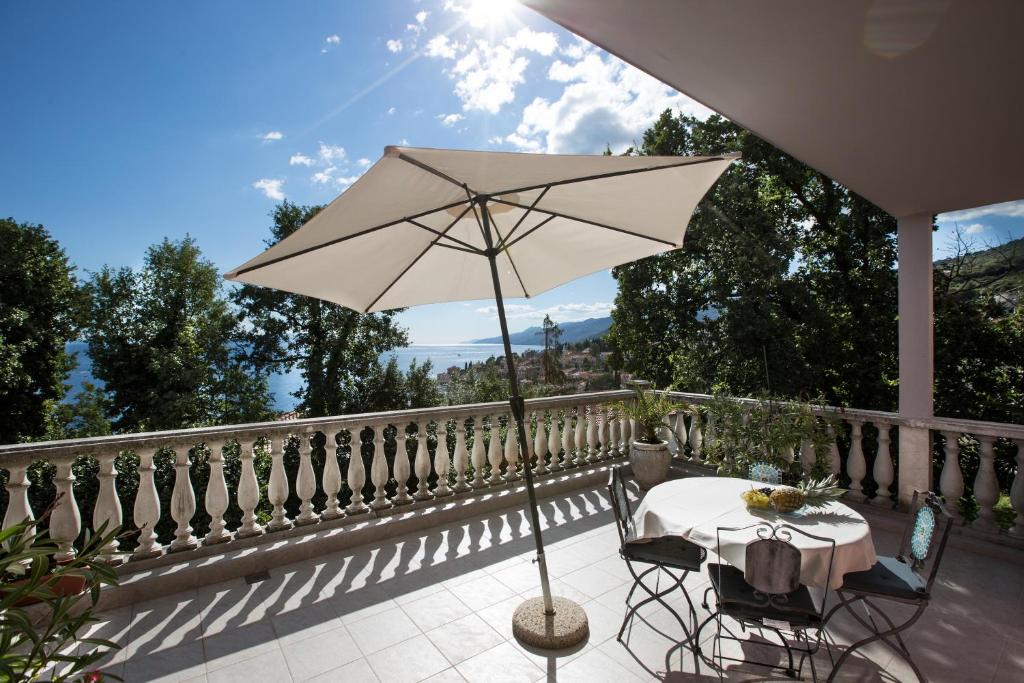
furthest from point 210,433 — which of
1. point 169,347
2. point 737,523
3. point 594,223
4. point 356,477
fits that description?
point 169,347

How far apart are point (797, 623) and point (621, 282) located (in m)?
9.48

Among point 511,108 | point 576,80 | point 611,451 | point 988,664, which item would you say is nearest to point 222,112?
point 511,108

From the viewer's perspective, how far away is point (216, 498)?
3.18 metres

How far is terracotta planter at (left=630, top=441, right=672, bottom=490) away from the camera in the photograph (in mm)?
4812

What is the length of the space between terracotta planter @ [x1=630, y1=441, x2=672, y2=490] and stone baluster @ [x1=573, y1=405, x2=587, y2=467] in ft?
1.94

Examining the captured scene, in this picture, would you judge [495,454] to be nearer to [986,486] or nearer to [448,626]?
[448,626]

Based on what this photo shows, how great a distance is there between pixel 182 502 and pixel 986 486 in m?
6.10

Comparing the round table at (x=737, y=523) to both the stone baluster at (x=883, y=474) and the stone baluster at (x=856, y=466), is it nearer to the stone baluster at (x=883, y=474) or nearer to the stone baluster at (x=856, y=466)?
the stone baluster at (x=856, y=466)

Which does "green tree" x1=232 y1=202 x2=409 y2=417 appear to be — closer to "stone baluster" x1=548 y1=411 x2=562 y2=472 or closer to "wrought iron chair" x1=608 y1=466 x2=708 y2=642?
"stone baluster" x1=548 y1=411 x2=562 y2=472

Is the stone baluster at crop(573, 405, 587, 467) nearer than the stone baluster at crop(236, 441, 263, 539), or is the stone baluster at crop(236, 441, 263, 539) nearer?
the stone baluster at crop(236, 441, 263, 539)

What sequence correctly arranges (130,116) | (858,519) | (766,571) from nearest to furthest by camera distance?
(766,571)
(858,519)
(130,116)

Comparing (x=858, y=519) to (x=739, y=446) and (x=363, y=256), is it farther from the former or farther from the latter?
(x=363, y=256)

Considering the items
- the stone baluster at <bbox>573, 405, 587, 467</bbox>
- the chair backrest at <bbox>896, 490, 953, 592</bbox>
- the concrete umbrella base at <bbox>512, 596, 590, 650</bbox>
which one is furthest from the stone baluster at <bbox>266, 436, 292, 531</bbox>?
the chair backrest at <bbox>896, 490, 953, 592</bbox>

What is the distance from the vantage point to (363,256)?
2.76 m
